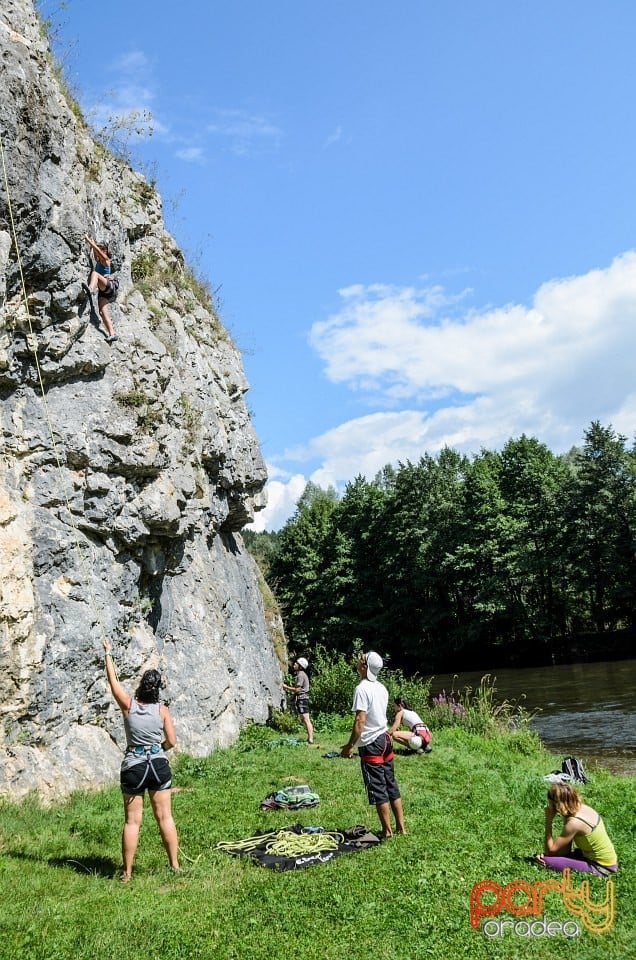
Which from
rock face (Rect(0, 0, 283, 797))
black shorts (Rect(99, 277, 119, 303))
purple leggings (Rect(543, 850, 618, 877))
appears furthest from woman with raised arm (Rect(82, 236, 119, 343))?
purple leggings (Rect(543, 850, 618, 877))

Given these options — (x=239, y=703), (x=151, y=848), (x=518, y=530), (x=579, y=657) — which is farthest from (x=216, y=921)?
(x=518, y=530)

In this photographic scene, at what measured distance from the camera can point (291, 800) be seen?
8641 millimetres

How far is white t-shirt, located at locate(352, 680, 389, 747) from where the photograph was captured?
6.91 m

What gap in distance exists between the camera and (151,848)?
6.88 m

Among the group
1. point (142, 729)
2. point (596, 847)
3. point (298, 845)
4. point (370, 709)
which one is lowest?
point (298, 845)

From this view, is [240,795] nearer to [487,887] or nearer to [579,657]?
[487,887]

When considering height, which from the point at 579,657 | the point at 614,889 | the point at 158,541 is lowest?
the point at 579,657

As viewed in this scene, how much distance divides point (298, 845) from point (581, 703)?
1940 cm

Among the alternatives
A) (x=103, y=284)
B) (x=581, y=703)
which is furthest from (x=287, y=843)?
(x=581, y=703)

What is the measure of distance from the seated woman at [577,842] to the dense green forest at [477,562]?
3526 centimetres

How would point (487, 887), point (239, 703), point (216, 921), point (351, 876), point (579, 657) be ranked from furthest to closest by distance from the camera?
point (579, 657) → point (239, 703) → point (351, 876) → point (487, 887) → point (216, 921)

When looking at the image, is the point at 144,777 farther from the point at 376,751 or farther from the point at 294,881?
the point at 376,751

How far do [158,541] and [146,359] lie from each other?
338 cm

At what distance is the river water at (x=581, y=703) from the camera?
15219 millimetres
